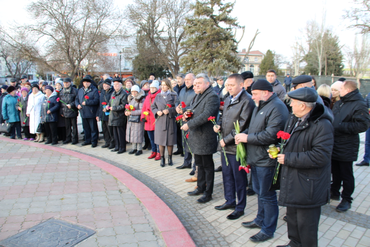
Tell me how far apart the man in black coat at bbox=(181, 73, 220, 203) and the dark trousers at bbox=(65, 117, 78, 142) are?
5734mm

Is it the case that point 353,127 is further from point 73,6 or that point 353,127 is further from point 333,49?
point 333,49

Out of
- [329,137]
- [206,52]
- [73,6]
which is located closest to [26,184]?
[329,137]

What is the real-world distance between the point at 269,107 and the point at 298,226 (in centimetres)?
140

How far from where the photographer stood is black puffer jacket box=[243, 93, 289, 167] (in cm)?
308

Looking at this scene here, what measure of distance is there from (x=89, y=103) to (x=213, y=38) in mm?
24319

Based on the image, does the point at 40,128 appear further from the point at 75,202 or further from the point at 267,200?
the point at 267,200

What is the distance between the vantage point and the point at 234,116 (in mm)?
3779

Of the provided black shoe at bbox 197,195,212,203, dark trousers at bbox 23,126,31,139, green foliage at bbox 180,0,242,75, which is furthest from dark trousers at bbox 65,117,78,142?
green foliage at bbox 180,0,242,75

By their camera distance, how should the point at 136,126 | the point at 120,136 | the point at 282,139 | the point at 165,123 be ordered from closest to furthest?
the point at 282,139 < the point at 165,123 < the point at 136,126 < the point at 120,136

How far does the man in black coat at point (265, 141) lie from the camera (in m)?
3.11

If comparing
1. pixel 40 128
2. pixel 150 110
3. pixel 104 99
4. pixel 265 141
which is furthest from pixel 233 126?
pixel 40 128

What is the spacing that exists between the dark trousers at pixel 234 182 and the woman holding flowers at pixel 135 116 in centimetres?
386

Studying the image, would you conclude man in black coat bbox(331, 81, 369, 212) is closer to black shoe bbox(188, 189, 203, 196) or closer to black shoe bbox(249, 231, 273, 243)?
black shoe bbox(249, 231, 273, 243)

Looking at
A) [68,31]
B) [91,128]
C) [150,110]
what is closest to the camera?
[150,110]
